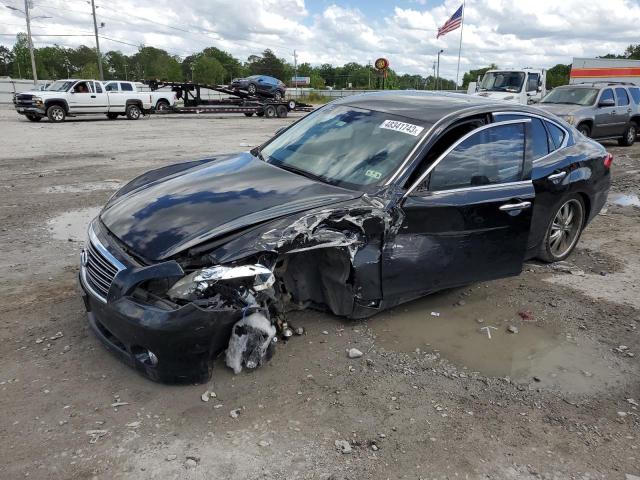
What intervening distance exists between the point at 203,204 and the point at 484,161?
7.15ft

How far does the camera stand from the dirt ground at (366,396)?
256cm

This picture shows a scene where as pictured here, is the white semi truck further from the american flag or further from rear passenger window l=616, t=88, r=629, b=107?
the american flag

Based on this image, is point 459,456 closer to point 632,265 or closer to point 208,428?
point 208,428

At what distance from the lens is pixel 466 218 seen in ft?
12.5

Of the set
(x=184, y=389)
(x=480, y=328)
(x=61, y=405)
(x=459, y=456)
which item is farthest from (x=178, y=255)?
(x=480, y=328)

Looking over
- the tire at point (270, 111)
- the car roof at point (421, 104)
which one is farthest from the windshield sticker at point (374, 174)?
the tire at point (270, 111)

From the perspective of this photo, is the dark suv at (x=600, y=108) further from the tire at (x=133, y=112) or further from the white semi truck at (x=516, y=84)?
the tire at (x=133, y=112)

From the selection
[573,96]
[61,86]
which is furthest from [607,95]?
[61,86]

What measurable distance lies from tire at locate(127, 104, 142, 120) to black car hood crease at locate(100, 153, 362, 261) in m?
21.2

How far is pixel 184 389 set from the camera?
3045 millimetres

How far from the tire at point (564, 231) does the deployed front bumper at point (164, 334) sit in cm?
348

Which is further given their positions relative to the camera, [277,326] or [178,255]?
[277,326]

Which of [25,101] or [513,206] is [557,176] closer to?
[513,206]

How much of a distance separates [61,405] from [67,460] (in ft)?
1.51
